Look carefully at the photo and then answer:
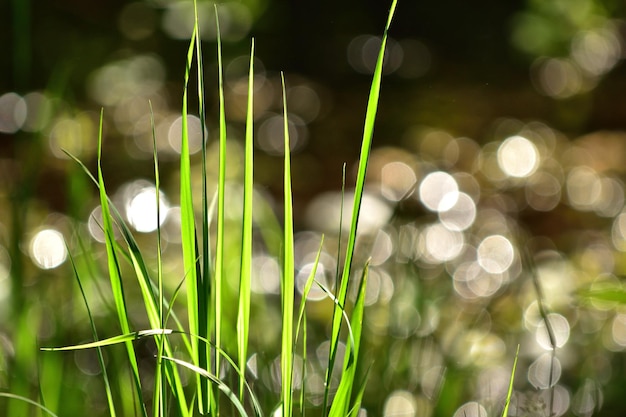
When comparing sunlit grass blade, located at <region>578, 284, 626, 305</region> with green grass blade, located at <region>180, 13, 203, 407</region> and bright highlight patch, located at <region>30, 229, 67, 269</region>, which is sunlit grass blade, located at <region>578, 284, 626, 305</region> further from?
bright highlight patch, located at <region>30, 229, 67, 269</region>

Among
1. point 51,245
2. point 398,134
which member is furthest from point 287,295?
point 398,134

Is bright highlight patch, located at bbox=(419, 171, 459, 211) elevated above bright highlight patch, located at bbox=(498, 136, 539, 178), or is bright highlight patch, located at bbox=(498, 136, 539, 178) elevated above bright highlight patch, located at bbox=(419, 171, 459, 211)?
bright highlight patch, located at bbox=(498, 136, 539, 178)

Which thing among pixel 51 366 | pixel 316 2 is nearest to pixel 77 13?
pixel 316 2

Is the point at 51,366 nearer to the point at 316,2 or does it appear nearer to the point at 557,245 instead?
the point at 557,245

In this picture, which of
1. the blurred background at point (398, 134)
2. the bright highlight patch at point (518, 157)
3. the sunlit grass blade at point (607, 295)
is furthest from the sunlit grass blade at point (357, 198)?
the bright highlight patch at point (518, 157)

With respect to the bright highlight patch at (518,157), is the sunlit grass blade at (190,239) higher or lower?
higher

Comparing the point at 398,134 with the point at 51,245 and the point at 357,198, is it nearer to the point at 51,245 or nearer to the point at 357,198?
the point at 51,245

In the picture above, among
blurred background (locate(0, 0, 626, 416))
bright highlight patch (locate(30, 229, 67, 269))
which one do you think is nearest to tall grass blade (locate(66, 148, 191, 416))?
blurred background (locate(0, 0, 626, 416))

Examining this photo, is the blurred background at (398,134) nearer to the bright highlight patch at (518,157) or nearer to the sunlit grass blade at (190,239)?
the bright highlight patch at (518,157)
